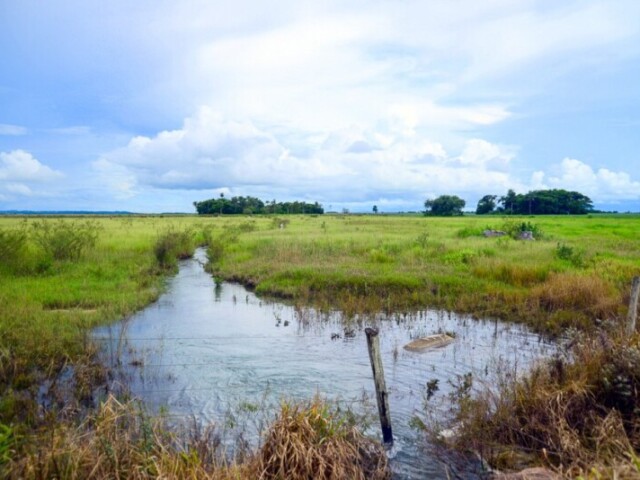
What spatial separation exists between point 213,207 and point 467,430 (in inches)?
4989

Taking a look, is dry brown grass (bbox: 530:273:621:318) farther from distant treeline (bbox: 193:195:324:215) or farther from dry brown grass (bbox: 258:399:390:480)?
distant treeline (bbox: 193:195:324:215)

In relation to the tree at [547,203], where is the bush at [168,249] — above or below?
below

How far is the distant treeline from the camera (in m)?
128

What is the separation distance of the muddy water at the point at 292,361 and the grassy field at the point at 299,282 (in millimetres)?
1023

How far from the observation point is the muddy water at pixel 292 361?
8.63 metres

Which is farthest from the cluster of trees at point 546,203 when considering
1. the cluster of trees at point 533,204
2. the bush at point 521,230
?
the bush at point 521,230

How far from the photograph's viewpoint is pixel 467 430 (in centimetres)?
744

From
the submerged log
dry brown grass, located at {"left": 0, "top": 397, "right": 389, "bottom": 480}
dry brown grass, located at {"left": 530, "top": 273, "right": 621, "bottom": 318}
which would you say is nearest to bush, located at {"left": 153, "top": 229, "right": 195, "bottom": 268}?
the submerged log

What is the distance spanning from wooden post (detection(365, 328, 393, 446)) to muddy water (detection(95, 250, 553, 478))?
31 centimetres

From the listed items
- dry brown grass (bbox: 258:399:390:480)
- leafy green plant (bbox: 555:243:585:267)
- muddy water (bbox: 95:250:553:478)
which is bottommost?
muddy water (bbox: 95:250:553:478)

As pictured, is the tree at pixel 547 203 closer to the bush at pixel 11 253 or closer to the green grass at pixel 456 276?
the green grass at pixel 456 276

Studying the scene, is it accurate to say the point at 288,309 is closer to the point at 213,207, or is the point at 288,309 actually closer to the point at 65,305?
the point at 65,305

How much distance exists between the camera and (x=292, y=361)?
11.8 meters

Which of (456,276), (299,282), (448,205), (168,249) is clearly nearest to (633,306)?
(456,276)
